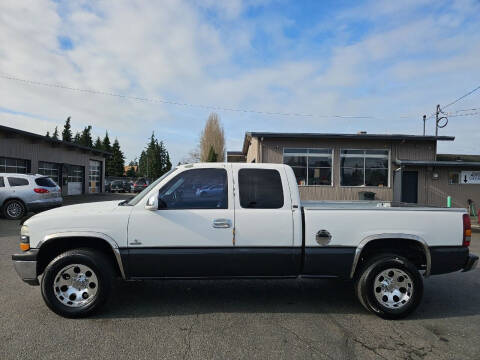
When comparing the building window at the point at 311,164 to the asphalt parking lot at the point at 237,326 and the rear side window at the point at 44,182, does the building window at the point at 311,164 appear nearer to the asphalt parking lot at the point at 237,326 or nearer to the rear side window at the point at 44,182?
the rear side window at the point at 44,182

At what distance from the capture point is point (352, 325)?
12.7 feet

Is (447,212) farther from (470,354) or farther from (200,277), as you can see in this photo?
(200,277)

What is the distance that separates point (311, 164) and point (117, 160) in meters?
58.3

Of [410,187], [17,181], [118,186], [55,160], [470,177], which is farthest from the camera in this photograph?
[118,186]

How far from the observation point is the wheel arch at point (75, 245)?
3.94 meters

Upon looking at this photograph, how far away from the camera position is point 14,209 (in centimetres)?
1235

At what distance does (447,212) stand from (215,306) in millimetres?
3176

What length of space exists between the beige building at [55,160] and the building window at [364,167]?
18811 mm

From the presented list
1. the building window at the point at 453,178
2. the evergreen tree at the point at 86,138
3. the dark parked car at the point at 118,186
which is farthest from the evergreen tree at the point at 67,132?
the building window at the point at 453,178

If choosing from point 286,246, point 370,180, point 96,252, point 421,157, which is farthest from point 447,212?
point 421,157

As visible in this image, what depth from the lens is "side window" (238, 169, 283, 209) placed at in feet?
13.6

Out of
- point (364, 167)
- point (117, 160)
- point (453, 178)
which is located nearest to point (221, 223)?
point (364, 167)

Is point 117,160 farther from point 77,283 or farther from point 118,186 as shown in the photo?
point 77,283

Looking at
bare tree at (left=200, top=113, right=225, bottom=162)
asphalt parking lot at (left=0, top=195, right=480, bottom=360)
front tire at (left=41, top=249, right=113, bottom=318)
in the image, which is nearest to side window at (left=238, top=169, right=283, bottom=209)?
asphalt parking lot at (left=0, top=195, right=480, bottom=360)
